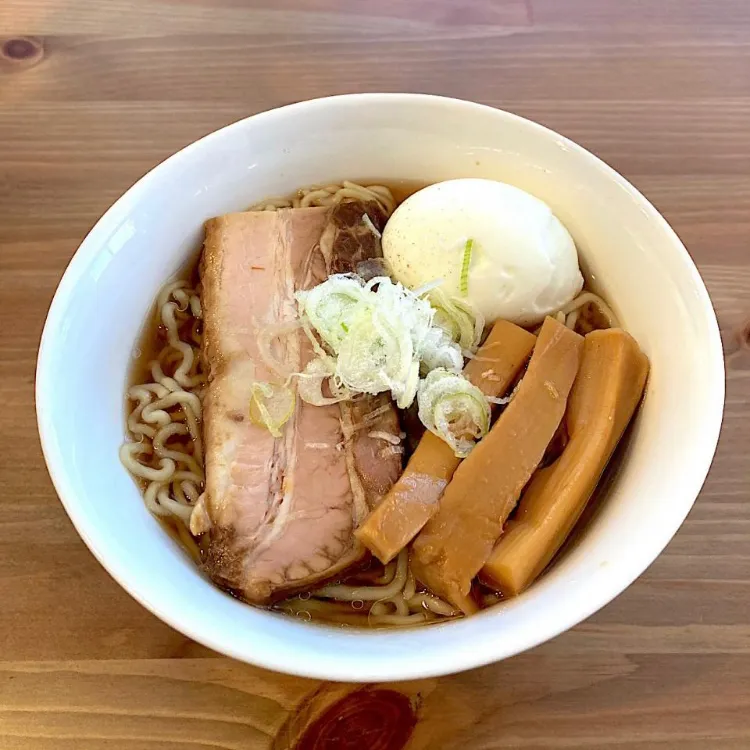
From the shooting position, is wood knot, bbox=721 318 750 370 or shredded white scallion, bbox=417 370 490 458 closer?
shredded white scallion, bbox=417 370 490 458

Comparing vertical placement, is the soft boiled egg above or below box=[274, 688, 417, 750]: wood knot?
above

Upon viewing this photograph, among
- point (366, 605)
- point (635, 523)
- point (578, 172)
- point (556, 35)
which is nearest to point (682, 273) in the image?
point (578, 172)

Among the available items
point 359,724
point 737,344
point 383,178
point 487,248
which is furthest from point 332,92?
point 359,724

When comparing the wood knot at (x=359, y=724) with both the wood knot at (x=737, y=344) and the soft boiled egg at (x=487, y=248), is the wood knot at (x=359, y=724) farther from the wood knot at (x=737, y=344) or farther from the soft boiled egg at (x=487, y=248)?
the wood knot at (x=737, y=344)

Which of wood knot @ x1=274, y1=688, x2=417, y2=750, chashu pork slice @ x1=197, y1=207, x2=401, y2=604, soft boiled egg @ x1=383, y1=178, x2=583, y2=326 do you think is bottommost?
wood knot @ x1=274, y1=688, x2=417, y2=750

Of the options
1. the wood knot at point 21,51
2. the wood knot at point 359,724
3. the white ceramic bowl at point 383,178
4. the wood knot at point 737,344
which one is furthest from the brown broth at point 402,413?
the wood knot at point 21,51

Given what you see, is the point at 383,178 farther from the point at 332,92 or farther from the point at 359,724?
the point at 359,724

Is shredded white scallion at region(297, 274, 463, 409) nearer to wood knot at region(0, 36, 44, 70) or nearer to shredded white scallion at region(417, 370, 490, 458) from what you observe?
shredded white scallion at region(417, 370, 490, 458)

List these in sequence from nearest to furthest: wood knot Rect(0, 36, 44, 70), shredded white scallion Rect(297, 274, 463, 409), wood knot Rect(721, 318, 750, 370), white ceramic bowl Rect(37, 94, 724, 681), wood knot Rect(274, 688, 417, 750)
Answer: white ceramic bowl Rect(37, 94, 724, 681)
wood knot Rect(274, 688, 417, 750)
shredded white scallion Rect(297, 274, 463, 409)
wood knot Rect(721, 318, 750, 370)
wood knot Rect(0, 36, 44, 70)

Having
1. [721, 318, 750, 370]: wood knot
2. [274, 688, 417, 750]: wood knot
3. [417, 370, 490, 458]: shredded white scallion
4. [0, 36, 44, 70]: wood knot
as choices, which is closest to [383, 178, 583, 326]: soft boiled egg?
[417, 370, 490, 458]: shredded white scallion
